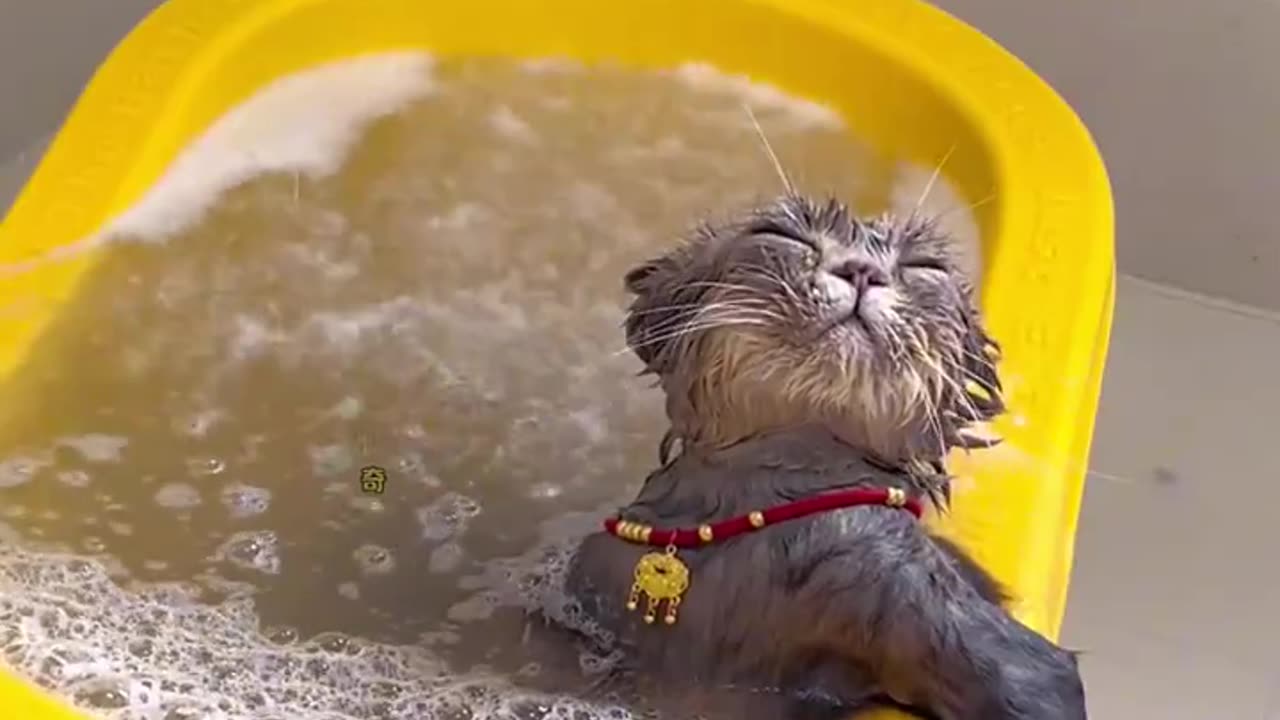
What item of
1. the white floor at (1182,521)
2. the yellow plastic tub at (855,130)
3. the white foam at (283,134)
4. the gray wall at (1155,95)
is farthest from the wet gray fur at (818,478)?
the gray wall at (1155,95)

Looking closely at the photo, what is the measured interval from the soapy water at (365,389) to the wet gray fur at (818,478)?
78mm

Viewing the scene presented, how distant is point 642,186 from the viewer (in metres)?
1.26

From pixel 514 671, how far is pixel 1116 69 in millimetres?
873

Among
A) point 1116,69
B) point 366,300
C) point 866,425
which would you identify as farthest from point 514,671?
point 1116,69

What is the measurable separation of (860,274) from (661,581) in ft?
0.52

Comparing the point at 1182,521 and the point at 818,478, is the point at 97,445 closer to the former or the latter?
the point at 818,478

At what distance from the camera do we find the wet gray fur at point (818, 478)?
786 millimetres

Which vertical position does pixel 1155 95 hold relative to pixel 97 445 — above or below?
above

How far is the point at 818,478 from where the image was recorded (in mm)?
820

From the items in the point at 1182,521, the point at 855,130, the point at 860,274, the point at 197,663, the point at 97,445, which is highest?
the point at 855,130

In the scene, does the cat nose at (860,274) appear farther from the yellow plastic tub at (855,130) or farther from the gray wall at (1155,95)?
the gray wall at (1155,95)

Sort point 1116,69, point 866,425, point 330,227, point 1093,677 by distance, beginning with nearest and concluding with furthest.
Answer: point 866,425
point 330,227
point 1093,677
point 1116,69

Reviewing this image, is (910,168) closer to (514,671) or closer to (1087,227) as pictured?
(1087,227)

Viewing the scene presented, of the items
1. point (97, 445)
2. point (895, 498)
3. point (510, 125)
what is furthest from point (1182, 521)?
point (97, 445)
